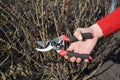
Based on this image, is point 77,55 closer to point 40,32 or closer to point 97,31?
point 97,31

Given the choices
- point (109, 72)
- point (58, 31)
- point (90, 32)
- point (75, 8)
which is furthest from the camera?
point (109, 72)

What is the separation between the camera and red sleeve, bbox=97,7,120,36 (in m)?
2.54

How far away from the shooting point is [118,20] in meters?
2.58

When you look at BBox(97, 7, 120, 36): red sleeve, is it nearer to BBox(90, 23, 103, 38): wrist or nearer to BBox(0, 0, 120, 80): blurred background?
BBox(90, 23, 103, 38): wrist

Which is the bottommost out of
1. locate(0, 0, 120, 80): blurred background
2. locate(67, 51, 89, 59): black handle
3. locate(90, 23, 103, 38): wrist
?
locate(0, 0, 120, 80): blurred background

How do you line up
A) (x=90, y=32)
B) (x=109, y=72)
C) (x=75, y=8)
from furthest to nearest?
(x=109, y=72)
(x=75, y=8)
(x=90, y=32)

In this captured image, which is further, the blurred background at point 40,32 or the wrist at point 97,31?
the blurred background at point 40,32

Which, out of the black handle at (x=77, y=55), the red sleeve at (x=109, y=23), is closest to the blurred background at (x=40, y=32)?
the red sleeve at (x=109, y=23)

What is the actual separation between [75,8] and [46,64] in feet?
2.32

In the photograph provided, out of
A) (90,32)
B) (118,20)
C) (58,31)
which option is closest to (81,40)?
(90,32)

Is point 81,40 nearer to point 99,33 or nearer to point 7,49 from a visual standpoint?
point 99,33

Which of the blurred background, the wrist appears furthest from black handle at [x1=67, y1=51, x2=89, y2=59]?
the blurred background

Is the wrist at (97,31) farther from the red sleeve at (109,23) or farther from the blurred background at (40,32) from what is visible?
the blurred background at (40,32)

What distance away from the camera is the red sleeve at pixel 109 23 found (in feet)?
8.32
